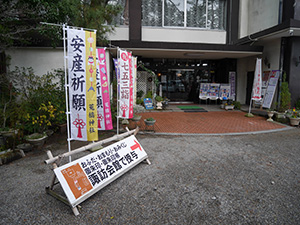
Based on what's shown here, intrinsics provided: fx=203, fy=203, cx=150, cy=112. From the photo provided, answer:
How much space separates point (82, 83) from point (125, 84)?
2050 millimetres

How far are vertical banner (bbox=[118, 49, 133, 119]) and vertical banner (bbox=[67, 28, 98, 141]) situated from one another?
1.69 m

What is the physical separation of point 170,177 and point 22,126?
4298mm

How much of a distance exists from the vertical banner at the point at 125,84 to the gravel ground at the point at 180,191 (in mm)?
1420

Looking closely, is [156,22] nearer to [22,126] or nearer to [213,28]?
[213,28]

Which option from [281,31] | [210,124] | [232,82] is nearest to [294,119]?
[210,124]

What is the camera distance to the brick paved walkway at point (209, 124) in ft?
25.4

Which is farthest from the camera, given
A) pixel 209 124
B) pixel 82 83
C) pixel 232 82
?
pixel 232 82

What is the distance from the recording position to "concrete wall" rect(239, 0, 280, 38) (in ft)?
36.6

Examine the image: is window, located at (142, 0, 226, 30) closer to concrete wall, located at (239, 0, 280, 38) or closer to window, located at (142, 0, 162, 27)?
window, located at (142, 0, 162, 27)

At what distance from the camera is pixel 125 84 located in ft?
20.0

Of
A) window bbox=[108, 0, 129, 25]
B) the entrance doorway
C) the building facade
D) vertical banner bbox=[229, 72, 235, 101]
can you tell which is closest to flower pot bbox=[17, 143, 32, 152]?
the building facade

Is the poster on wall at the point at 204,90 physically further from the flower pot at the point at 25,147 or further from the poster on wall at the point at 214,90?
the flower pot at the point at 25,147

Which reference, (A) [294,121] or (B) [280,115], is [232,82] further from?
(A) [294,121]

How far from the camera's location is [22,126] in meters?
5.61
